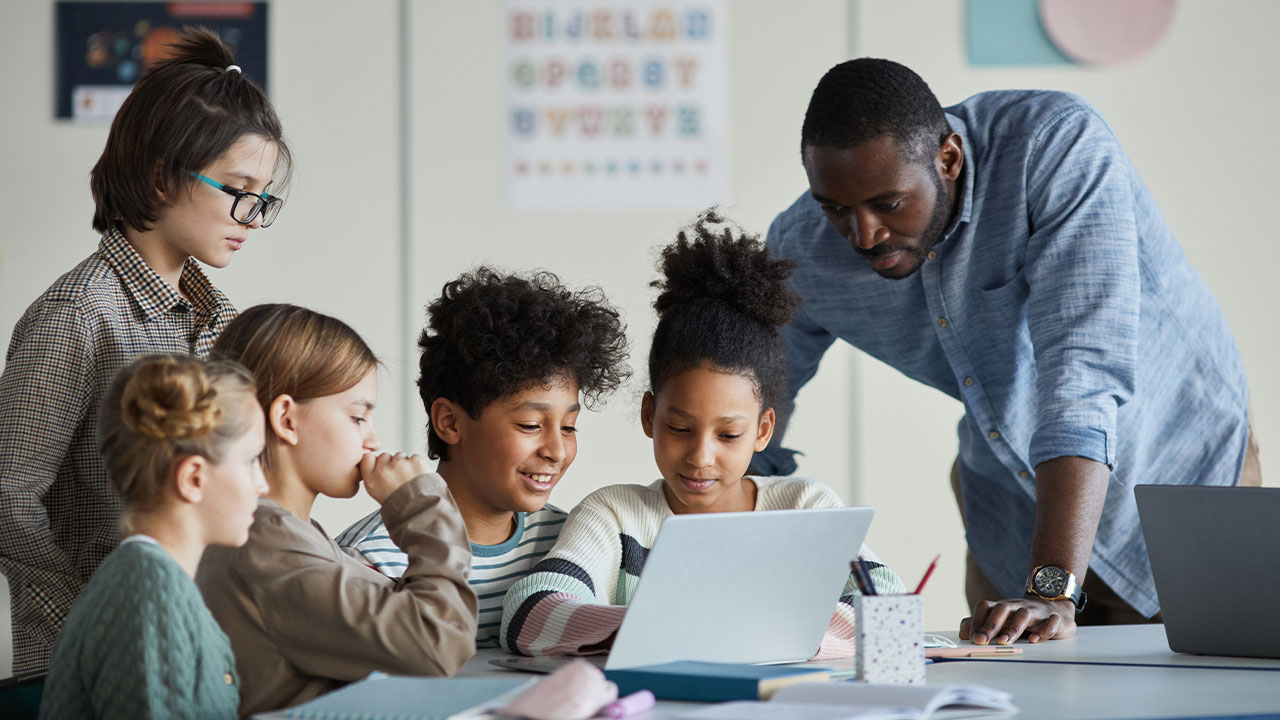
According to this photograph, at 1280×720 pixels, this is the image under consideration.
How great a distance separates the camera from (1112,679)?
3.97 ft

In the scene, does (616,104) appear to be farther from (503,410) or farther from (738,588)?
(738,588)

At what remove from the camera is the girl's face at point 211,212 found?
1.62 metres

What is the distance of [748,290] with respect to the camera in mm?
1811

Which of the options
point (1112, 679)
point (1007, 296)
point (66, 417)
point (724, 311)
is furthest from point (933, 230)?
point (66, 417)

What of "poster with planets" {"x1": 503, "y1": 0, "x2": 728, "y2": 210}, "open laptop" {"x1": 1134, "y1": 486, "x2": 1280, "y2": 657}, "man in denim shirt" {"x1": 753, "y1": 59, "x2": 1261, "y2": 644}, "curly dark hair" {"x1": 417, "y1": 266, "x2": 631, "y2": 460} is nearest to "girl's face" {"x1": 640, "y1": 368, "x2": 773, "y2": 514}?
"curly dark hair" {"x1": 417, "y1": 266, "x2": 631, "y2": 460}

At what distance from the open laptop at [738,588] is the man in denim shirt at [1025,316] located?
27 centimetres

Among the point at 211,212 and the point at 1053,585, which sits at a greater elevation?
the point at 211,212

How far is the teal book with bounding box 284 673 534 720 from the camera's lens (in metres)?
0.90

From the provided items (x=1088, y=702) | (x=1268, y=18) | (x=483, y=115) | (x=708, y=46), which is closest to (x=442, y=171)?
(x=483, y=115)

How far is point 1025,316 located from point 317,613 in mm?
1199

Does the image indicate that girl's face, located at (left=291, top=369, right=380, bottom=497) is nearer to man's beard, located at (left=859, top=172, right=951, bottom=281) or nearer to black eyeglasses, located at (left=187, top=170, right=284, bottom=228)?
black eyeglasses, located at (left=187, top=170, right=284, bottom=228)

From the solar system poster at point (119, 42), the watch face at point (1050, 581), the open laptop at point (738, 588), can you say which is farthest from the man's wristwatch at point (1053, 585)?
the solar system poster at point (119, 42)

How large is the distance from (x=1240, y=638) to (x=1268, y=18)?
92.2 inches

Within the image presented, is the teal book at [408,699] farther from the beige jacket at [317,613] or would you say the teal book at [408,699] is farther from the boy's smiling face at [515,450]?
the boy's smiling face at [515,450]
